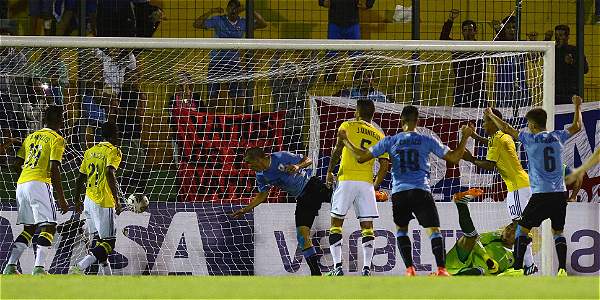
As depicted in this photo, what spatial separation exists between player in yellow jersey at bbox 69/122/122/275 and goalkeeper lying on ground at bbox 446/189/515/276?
141 inches

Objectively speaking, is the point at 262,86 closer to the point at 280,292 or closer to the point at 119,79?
the point at 119,79

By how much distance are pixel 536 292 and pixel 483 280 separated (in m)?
1.09

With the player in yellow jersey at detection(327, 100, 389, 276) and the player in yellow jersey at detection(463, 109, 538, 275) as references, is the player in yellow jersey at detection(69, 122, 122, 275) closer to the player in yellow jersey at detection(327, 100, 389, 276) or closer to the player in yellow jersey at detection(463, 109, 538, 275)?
the player in yellow jersey at detection(327, 100, 389, 276)

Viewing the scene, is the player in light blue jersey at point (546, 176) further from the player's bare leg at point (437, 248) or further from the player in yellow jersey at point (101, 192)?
the player in yellow jersey at point (101, 192)

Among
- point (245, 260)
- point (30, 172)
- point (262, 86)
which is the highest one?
point (262, 86)

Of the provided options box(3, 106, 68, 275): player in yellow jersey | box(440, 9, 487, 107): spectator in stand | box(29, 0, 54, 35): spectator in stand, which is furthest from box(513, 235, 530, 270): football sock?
box(29, 0, 54, 35): spectator in stand

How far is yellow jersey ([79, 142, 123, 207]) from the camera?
14516 mm

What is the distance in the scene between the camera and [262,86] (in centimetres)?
1532

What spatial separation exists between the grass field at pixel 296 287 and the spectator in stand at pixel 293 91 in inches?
172

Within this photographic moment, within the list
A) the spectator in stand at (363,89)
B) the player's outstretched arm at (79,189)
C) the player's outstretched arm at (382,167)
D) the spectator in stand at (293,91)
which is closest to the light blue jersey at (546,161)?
the player's outstretched arm at (382,167)

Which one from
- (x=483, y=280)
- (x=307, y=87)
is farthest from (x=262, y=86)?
(x=483, y=280)

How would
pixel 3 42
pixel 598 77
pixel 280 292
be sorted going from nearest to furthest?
pixel 280 292, pixel 3 42, pixel 598 77

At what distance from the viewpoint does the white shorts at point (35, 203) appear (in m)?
13.9

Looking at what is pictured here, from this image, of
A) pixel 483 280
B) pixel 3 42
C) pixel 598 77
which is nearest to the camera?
pixel 483 280
